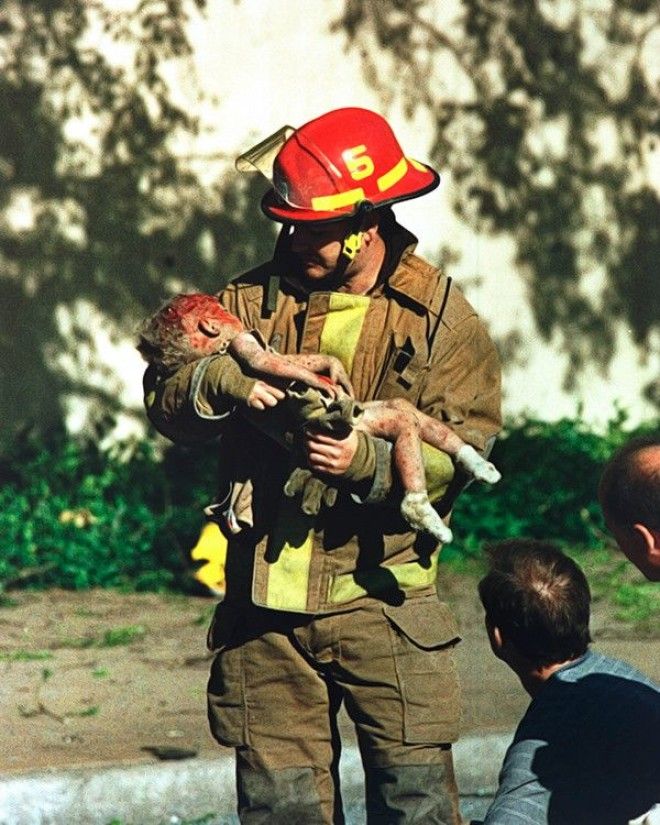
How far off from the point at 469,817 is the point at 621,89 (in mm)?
4486

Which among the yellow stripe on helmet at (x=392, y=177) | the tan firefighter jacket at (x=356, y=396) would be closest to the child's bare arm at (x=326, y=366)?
the tan firefighter jacket at (x=356, y=396)

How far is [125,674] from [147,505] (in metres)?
1.58

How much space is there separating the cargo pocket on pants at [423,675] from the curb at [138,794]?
1607 millimetres

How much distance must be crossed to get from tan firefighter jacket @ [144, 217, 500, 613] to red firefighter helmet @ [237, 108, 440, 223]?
0.15m

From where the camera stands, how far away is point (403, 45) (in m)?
8.67

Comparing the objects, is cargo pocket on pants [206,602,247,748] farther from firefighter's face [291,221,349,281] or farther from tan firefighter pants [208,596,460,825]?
firefighter's face [291,221,349,281]

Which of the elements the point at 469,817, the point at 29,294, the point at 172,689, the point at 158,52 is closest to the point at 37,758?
the point at 172,689

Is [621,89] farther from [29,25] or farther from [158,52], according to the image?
[29,25]

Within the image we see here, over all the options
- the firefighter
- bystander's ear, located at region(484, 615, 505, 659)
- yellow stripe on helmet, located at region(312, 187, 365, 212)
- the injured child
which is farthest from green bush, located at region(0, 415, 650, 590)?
bystander's ear, located at region(484, 615, 505, 659)

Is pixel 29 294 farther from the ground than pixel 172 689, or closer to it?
farther from the ground

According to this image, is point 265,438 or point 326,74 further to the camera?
point 326,74

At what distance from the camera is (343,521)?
433 cm

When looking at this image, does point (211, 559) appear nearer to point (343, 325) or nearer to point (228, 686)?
point (228, 686)

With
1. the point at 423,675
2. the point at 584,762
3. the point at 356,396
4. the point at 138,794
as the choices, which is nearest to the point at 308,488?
the point at 356,396
